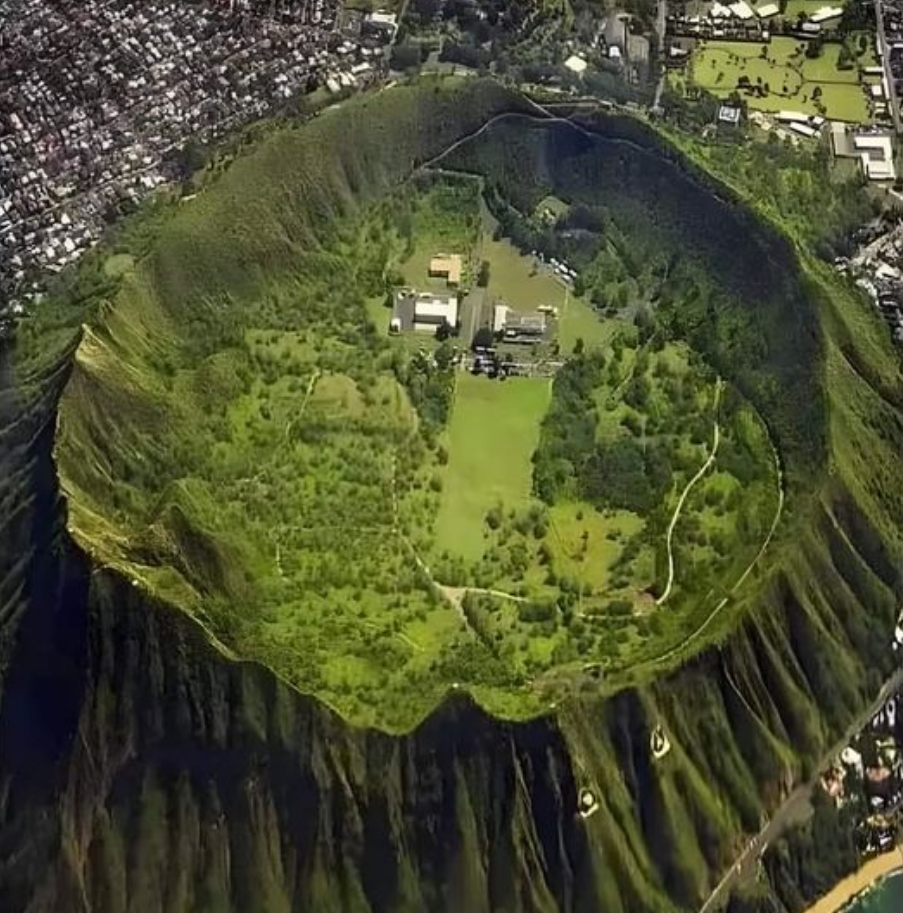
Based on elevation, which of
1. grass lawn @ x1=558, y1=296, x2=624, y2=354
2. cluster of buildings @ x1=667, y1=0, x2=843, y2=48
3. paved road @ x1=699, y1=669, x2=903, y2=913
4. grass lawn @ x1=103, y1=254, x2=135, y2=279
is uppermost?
cluster of buildings @ x1=667, y1=0, x2=843, y2=48

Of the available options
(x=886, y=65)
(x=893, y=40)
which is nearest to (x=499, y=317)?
(x=886, y=65)

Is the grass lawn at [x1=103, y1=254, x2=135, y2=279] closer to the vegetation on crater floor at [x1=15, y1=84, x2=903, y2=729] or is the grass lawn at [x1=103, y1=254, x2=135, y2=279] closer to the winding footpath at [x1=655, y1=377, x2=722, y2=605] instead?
the vegetation on crater floor at [x1=15, y1=84, x2=903, y2=729]

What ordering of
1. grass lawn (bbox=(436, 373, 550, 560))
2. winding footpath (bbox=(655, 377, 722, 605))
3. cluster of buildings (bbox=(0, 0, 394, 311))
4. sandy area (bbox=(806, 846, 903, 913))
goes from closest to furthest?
sandy area (bbox=(806, 846, 903, 913))
winding footpath (bbox=(655, 377, 722, 605))
grass lawn (bbox=(436, 373, 550, 560))
cluster of buildings (bbox=(0, 0, 394, 311))

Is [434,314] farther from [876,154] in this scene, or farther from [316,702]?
[876,154]

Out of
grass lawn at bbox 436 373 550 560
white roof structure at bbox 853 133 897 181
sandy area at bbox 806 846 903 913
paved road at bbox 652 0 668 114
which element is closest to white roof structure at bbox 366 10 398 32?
paved road at bbox 652 0 668 114

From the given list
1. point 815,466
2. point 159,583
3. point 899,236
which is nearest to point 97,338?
point 159,583

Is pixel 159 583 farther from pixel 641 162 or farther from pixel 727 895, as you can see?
pixel 641 162

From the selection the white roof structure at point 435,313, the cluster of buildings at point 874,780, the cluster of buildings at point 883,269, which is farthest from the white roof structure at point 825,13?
the cluster of buildings at point 874,780

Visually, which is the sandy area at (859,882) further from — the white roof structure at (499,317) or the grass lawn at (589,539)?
the white roof structure at (499,317)
